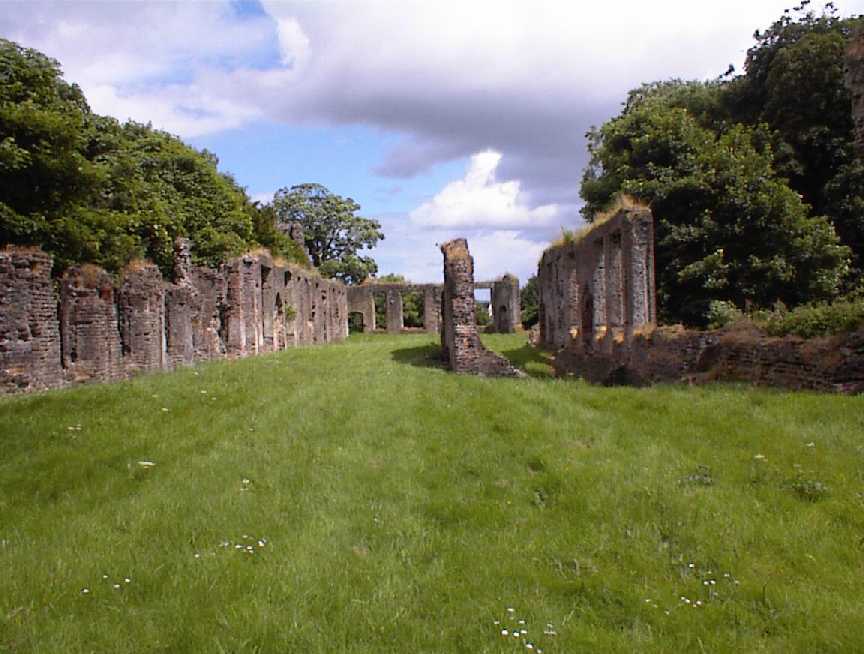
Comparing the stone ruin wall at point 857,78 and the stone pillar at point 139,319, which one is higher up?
the stone ruin wall at point 857,78

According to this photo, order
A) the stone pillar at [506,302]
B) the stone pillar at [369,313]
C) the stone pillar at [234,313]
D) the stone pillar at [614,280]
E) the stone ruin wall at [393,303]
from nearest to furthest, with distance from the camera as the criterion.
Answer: the stone pillar at [614,280] < the stone pillar at [234,313] < the stone pillar at [506,302] < the stone ruin wall at [393,303] < the stone pillar at [369,313]

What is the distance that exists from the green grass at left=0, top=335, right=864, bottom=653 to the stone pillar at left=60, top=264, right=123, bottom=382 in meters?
6.71

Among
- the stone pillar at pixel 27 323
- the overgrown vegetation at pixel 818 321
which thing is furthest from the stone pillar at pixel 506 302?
the stone pillar at pixel 27 323

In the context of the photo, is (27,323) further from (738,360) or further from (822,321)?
(822,321)

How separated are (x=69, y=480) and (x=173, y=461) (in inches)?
43.4

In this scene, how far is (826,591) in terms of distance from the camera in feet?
15.2

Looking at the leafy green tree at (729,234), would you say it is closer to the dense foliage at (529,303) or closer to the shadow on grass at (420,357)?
the shadow on grass at (420,357)

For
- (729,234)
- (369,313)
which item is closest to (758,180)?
(729,234)

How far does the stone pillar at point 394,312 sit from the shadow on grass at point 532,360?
24261 millimetres

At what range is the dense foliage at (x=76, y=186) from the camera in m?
20.2

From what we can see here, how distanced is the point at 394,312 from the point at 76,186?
116 ft

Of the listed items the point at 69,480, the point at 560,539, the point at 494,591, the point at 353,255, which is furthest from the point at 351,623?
the point at 353,255

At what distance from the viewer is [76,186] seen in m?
22.1

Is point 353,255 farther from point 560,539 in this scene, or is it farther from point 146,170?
point 560,539
